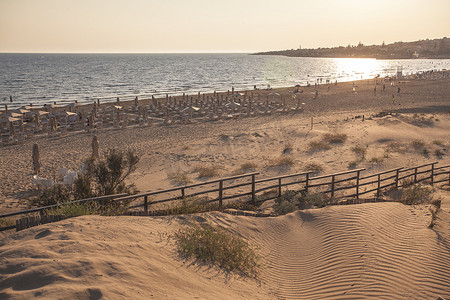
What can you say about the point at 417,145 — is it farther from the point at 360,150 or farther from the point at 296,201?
the point at 296,201

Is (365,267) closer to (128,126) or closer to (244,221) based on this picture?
(244,221)

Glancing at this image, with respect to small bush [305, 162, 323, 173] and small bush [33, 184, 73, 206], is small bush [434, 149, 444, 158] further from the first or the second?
small bush [33, 184, 73, 206]

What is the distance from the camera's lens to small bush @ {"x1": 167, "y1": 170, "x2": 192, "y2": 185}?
12.4 m

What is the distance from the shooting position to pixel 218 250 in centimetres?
552

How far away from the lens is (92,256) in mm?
4516

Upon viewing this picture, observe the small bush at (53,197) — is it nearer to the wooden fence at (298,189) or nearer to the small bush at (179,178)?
the wooden fence at (298,189)

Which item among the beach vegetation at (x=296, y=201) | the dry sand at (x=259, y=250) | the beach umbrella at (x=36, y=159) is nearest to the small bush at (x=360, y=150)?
the dry sand at (x=259, y=250)

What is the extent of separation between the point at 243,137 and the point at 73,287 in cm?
1622

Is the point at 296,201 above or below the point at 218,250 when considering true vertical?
below

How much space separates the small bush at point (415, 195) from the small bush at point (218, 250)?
5.46 meters

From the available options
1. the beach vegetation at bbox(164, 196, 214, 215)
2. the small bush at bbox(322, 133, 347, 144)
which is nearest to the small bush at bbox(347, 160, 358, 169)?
the small bush at bbox(322, 133, 347, 144)

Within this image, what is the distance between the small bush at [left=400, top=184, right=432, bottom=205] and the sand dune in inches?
59.2

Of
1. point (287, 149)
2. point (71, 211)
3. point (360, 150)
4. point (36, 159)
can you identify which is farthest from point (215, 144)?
point (71, 211)

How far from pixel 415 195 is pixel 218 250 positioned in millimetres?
6648
